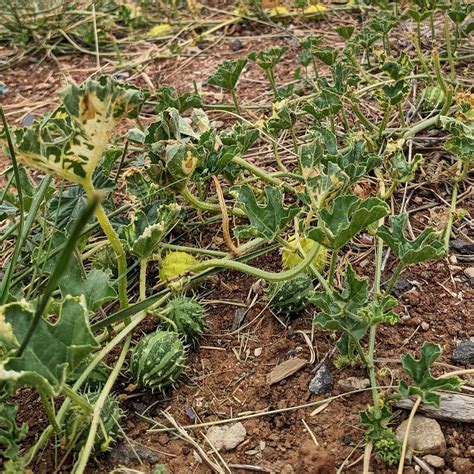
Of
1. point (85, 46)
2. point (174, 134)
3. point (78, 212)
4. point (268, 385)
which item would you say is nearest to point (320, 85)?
point (174, 134)

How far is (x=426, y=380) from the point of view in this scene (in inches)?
60.0

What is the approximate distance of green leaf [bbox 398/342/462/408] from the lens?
1.51m

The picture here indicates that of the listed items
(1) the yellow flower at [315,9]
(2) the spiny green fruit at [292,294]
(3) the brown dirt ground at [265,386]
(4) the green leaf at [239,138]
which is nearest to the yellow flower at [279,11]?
(1) the yellow flower at [315,9]

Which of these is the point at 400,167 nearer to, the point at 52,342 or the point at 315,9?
the point at 52,342

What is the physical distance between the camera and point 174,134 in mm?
2102

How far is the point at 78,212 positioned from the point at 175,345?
628 millimetres

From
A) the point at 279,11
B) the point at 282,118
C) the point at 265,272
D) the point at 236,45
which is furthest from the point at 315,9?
the point at 265,272

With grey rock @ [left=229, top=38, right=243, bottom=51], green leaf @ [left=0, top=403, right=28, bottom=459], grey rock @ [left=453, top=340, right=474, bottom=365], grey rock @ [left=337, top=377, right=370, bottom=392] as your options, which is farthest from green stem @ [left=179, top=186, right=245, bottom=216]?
grey rock @ [left=229, top=38, right=243, bottom=51]

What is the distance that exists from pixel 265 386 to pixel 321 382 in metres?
0.15

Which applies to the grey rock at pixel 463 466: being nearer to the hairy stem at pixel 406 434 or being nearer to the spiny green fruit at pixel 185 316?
the hairy stem at pixel 406 434

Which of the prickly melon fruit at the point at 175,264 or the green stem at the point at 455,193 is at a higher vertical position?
the prickly melon fruit at the point at 175,264

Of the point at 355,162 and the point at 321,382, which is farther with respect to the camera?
the point at 355,162

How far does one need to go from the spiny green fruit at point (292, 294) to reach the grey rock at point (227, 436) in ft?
1.27

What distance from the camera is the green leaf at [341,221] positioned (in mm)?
1592
